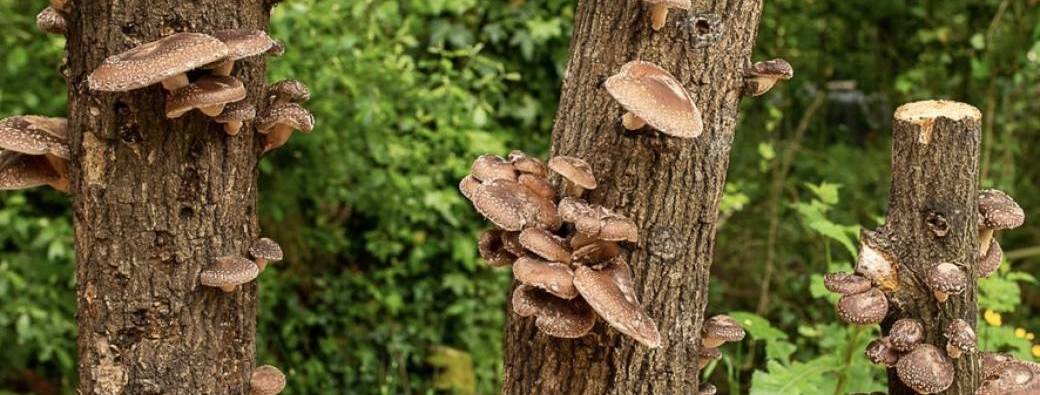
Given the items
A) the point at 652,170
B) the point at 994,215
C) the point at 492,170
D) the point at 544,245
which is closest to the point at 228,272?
the point at 492,170

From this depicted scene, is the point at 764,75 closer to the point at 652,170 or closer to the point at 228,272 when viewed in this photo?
the point at 652,170

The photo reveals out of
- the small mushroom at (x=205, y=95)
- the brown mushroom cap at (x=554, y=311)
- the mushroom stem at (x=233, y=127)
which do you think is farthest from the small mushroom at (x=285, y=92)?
the brown mushroom cap at (x=554, y=311)

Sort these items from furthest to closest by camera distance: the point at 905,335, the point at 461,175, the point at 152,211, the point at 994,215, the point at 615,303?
1. the point at 461,175
2. the point at 994,215
3. the point at 905,335
4. the point at 152,211
5. the point at 615,303

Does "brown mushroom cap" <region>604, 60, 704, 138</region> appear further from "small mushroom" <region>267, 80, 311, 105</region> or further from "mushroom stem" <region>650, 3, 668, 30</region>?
"small mushroom" <region>267, 80, 311, 105</region>

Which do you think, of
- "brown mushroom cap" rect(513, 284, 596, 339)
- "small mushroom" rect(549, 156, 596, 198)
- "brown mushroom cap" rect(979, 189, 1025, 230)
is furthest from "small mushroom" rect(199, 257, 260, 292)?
"brown mushroom cap" rect(979, 189, 1025, 230)

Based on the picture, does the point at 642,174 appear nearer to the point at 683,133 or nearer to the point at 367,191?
the point at 683,133

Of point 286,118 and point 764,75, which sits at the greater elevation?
point 764,75
